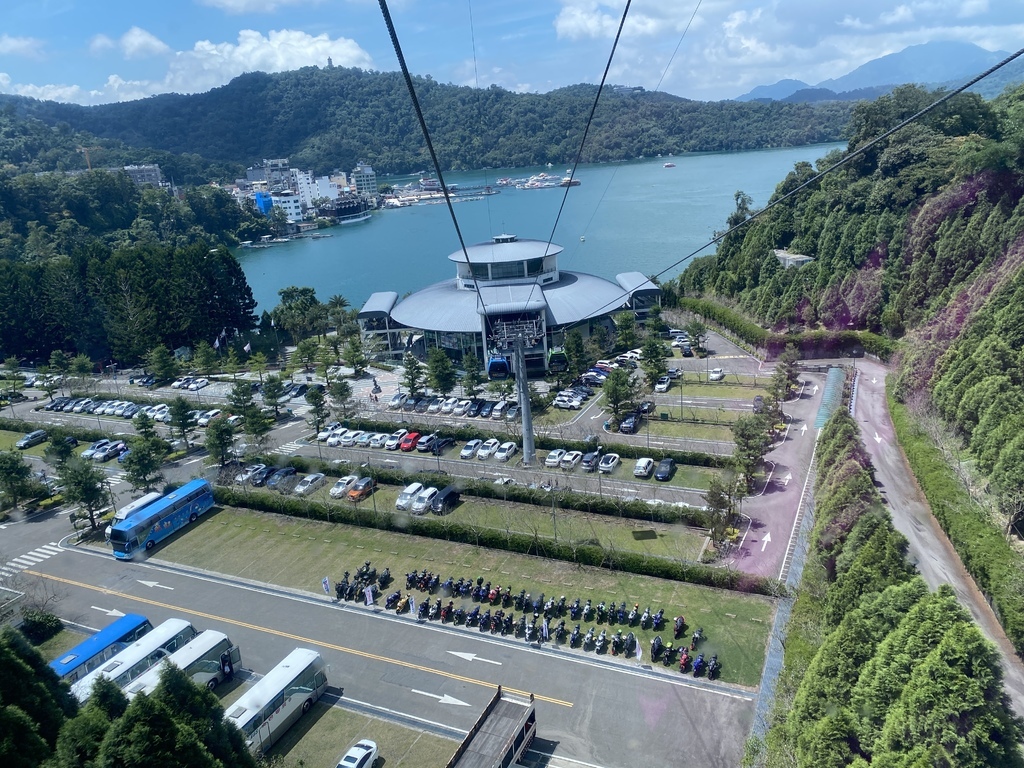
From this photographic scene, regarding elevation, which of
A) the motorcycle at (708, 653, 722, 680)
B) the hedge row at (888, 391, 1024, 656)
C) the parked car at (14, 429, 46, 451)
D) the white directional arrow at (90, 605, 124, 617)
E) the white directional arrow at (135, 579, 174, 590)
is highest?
the hedge row at (888, 391, 1024, 656)

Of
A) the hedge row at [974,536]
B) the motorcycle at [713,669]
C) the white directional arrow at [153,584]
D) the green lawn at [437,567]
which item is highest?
the hedge row at [974,536]

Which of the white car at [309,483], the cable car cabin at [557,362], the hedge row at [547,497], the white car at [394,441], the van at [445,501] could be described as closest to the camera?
the hedge row at [547,497]

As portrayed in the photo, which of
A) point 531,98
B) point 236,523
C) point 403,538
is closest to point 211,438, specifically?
point 236,523

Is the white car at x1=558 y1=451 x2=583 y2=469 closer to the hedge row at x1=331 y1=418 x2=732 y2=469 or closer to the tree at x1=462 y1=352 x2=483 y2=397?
the hedge row at x1=331 y1=418 x2=732 y2=469

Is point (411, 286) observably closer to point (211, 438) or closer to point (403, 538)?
point (211, 438)

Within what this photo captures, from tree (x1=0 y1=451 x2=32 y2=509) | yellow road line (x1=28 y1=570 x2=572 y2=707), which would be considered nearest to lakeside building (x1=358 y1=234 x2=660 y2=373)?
yellow road line (x1=28 y1=570 x2=572 y2=707)

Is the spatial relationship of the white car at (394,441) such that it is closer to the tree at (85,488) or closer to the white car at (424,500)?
the white car at (424,500)

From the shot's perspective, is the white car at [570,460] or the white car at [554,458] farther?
the white car at [554,458]

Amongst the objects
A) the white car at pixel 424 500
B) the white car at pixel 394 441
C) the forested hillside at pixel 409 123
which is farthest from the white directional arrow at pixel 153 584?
the forested hillside at pixel 409 123
